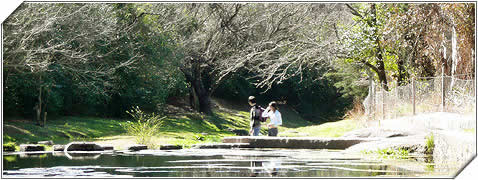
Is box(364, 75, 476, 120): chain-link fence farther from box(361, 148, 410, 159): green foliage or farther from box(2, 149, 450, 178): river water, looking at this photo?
box(2, 149, 450, 178): river water

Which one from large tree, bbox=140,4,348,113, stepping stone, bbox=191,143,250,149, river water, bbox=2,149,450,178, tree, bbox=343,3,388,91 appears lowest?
river water, bbox=2,149,450,178

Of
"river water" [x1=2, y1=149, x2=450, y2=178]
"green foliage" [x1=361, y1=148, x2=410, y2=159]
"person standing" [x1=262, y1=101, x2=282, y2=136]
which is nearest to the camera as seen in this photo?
"river water" [x1=2, y1=149, x2=450, y2=178]

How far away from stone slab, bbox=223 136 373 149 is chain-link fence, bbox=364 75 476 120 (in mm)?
2012

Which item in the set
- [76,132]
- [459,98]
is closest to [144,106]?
[76,132]

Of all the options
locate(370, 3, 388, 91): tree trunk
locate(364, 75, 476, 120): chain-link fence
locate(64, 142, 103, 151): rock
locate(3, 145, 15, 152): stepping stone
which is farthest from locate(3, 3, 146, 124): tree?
locate(364, 75, 476, 120): chain-link fence

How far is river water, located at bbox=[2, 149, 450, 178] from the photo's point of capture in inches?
393

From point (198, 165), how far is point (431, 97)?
24.7ft

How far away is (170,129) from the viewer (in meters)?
28.0

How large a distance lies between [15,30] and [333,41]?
10738mm

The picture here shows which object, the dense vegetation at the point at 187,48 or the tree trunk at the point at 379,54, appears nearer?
the dense vegetation at the point at 187,48

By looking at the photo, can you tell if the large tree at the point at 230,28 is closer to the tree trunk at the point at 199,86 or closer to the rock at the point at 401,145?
the tree trunk at the point at 199,86

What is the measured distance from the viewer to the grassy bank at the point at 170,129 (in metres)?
20.5

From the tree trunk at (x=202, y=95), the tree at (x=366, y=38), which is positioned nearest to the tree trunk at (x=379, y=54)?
the tree at (x=366, y=38)

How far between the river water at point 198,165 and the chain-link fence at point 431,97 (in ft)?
9.82
